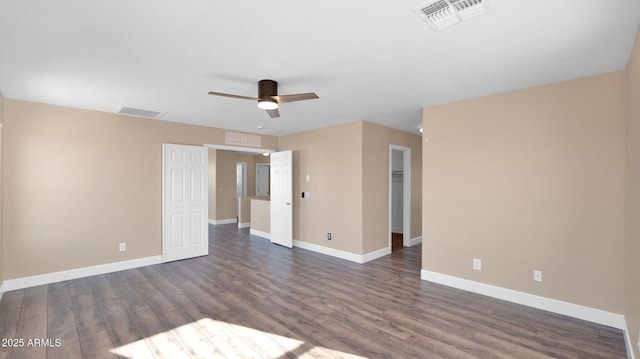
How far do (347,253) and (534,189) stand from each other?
116 inches

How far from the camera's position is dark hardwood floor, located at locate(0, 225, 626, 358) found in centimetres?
241

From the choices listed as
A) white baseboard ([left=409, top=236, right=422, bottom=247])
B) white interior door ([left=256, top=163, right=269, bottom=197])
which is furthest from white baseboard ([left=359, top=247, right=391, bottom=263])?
white interior door ([left=256, top=163, right=269, bottom=197])

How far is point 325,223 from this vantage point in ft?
18.2

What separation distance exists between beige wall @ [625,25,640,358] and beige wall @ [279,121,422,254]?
311 cm

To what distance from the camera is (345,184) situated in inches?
204

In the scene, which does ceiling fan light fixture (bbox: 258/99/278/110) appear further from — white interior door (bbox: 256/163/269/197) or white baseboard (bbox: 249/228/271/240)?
white interior door (bbox: 256/163/269/197)

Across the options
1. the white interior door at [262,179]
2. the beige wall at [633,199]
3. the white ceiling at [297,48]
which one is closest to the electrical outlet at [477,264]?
the beige wall at [633,199]

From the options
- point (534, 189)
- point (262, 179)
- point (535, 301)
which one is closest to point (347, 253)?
point (535, 301)

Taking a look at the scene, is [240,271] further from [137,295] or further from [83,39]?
[83,39]

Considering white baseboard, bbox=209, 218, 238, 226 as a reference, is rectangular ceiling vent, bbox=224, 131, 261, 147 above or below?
above

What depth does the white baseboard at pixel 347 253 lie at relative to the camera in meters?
4.97

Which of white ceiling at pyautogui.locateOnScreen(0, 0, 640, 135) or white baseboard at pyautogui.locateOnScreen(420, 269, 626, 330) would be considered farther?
white baseboard at pyautogui.locateOnScreen(420, 269, 626, 330)

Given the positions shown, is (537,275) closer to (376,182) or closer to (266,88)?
(376,182)

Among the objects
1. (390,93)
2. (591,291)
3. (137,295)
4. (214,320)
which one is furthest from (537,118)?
(137,295)
